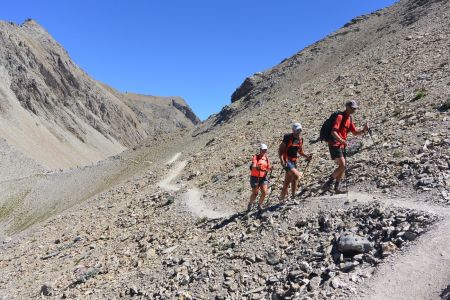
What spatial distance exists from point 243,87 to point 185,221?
48770 mm

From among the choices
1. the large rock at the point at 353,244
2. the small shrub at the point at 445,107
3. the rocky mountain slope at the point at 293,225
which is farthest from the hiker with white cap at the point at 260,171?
the small shrub at the point at 445,107

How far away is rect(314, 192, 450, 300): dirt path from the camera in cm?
727

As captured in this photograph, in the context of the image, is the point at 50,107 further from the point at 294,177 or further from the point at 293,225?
the point at 293,225

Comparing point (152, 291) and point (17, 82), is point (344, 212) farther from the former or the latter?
point (17, 82)

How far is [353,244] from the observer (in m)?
8.98

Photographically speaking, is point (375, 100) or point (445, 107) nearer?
point (445, 107)

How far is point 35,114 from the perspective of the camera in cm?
10200

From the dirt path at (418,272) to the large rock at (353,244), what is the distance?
636 millimetres

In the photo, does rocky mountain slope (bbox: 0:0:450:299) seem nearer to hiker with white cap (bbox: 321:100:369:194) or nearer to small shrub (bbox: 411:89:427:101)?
small shrub (bbox: 411:89:427:101)

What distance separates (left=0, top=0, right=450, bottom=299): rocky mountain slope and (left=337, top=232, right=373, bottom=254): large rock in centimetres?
2

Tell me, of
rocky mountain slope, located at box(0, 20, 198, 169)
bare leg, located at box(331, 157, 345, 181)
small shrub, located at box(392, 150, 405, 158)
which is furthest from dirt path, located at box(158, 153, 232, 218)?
rocky mountain slope, located at box(0, 20, 198, 169)

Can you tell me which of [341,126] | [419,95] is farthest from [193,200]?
[419,95]

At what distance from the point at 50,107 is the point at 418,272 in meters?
114

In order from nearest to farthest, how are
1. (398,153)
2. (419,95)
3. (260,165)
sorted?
(260,165) → (398,153) → (419,95)
